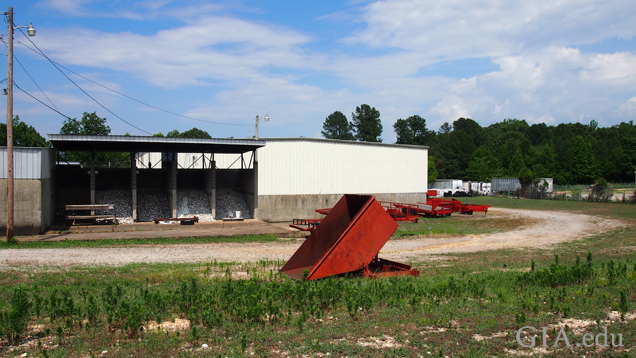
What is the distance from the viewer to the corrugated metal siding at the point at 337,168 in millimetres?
32656

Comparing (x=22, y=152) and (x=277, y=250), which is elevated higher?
(x=22, y=152)

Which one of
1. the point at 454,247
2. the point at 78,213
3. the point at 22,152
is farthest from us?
the point at 78,213

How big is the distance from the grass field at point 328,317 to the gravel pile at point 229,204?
69.7ft

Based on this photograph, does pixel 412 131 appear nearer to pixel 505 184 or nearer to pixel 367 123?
pixel 367 123

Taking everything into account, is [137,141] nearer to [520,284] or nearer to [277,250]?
[277,250]

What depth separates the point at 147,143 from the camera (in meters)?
28.0

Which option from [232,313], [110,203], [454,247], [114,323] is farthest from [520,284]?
[110,203]

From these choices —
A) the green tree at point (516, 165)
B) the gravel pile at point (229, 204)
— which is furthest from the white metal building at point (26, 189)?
the green tree at point (516, 165)

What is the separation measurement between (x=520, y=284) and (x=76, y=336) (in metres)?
8.55

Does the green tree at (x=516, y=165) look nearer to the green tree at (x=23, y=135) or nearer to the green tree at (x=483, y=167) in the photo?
the green tree at (x=483, y=167)

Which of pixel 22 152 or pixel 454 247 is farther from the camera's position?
pixel 22 152

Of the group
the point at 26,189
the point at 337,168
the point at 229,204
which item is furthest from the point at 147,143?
the point at 337,168

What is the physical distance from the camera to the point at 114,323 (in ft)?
23.2

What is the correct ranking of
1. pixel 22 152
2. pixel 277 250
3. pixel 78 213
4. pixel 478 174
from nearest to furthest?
pixel 277 250, pixel 22 152, pixel 78 213, pixel 478 174
